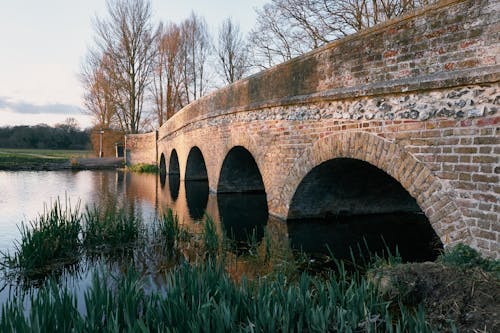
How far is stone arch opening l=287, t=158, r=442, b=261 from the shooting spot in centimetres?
593

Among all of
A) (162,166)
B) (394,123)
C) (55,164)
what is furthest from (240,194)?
(55,164)

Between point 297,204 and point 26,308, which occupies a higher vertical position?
point 297,204

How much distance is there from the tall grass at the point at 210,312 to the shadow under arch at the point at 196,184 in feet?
18.6

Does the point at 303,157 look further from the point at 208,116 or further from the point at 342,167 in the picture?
the point at 208,116

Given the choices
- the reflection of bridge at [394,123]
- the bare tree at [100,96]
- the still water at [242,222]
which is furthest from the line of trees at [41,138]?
the reflection of bridge at [394,123]

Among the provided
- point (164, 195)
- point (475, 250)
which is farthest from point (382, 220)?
point (164, 195)

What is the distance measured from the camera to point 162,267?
478 cm

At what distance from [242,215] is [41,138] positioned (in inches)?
1801

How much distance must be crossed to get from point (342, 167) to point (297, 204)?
1.12m

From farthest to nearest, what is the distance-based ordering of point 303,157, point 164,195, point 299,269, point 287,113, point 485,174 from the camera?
point 164,195 < point 287,113 < point 303,157 < point 299,269 < point 485,174

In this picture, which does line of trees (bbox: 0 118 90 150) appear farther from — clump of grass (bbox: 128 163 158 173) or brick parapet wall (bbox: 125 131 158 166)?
clump of grass (bbox: 128 163 158 173)

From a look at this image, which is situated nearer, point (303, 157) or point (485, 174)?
point (485, 174)

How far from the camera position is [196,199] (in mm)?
11289

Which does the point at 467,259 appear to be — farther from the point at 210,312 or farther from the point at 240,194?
the point at 240,194
